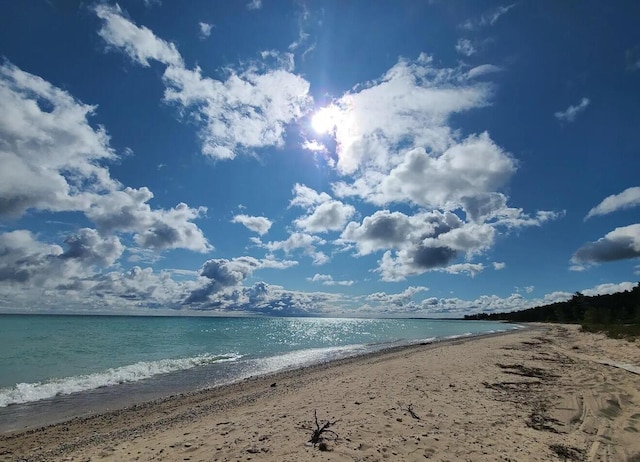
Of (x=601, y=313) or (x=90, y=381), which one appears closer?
(x=90, y=381)

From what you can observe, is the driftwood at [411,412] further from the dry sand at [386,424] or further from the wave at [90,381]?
the wave at [90,381]

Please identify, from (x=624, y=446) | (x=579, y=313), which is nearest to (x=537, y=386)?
(x=624, y=446)

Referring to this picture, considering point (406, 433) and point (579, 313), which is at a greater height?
point (579, 313)

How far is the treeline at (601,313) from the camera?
43409 millimetres

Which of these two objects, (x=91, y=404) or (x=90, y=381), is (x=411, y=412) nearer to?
(x=91, y=404)

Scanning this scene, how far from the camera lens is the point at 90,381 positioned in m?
20.6

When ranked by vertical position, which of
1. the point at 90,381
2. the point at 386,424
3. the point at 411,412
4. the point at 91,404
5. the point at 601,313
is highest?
the point at 601,313

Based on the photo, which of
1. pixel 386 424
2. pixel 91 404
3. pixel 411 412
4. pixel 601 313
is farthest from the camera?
pixel 601 313

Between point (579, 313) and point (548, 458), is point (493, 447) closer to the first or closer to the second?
point (548, 458)

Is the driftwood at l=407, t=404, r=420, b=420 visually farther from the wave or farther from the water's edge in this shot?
the wave

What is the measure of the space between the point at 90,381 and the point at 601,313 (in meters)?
75.6

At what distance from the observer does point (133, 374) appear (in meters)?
23.1

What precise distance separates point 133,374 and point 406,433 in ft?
69.5

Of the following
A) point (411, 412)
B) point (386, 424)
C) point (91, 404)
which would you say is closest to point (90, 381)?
point (91, 404)
